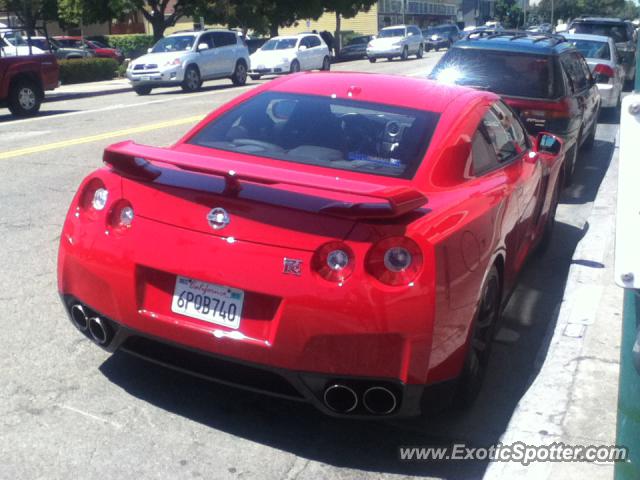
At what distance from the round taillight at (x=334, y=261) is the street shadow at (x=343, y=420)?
87cm

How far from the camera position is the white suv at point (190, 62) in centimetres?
2581

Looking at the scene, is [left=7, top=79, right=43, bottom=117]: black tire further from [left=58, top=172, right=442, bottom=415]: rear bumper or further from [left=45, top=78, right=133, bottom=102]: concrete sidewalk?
[left=58, top=172, right=442, bottom=415]: rear bumper

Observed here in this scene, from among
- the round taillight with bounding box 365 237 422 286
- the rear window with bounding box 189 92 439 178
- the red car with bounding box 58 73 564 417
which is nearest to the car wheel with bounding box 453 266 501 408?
the red car with bounding box 58 73 564 417

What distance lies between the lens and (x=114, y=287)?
13.5 feet

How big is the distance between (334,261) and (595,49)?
1609 centimetres

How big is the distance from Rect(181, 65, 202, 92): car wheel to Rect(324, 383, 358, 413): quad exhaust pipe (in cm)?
2325

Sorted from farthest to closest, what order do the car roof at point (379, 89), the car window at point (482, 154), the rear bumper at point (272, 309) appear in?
the car roof at point (379, 89) → the car window at point (482, 154) → the rear bumper at point (272, 309)

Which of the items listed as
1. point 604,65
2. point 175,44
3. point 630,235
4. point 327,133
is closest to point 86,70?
point 175,44

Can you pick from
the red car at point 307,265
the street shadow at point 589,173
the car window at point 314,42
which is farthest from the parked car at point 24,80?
the car window at point 314,42

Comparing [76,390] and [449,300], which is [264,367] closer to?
[449,300]

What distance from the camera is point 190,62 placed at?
26.4 m

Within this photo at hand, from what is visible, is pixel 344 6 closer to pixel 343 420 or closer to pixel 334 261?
pixel 343 420

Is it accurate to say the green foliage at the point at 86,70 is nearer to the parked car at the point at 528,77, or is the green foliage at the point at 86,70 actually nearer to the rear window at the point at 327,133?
the parked car at the point at 528,77

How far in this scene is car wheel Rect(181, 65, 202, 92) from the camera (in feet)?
86.3
